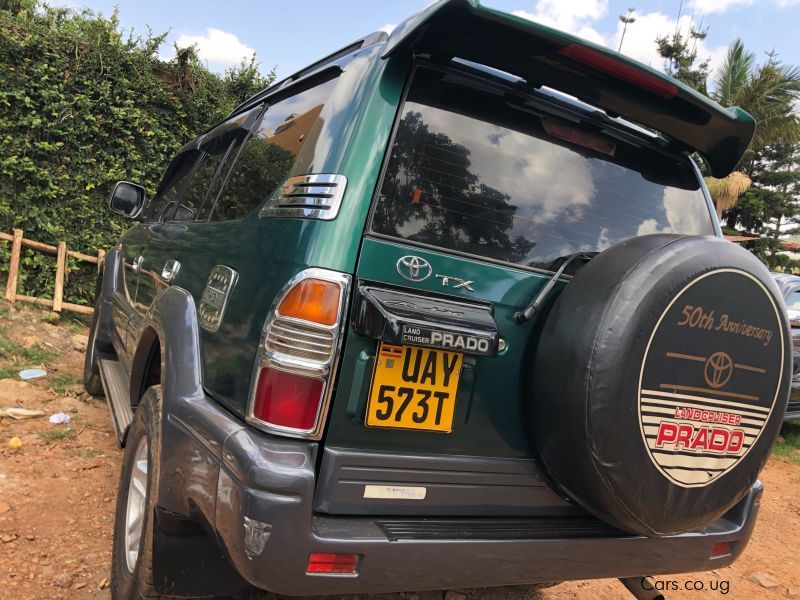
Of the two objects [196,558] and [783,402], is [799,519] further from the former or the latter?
[196,558]

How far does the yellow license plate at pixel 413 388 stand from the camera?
1505 mm

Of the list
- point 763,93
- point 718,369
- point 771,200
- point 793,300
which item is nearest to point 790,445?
point 793,300

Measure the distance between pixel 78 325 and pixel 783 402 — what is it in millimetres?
6734

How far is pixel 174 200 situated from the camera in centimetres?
317

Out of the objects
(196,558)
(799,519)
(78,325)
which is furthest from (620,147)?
(78,325)

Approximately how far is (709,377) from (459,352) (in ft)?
2.23

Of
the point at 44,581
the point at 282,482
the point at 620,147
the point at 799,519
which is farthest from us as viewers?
the point at 799,519

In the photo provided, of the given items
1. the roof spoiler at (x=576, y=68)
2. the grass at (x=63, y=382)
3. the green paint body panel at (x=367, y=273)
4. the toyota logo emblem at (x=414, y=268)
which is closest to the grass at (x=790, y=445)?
the roof spoiler at (x=576, y=68)

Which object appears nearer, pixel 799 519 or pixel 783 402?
pixel 783 402

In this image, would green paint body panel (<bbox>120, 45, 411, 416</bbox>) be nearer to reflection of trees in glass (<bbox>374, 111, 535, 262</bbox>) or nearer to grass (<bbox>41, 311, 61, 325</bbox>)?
reflection of trees in glass (<bbox>374, 111, 535, 262</bbox>)

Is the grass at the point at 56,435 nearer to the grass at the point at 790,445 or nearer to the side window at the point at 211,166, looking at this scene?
the side window at the point at 211,166

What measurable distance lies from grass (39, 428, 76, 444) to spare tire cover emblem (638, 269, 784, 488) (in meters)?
3.49

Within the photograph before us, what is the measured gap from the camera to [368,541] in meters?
1.44

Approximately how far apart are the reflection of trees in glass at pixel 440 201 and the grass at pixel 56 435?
3096 millimetres
